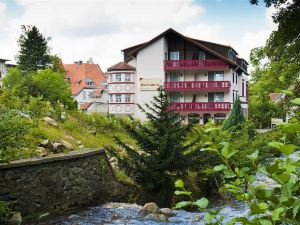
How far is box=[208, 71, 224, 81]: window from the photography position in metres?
49.2

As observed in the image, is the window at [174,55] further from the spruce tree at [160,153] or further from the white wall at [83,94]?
the spruce tree at [160,153]

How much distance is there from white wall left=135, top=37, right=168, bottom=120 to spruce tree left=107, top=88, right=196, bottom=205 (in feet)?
113

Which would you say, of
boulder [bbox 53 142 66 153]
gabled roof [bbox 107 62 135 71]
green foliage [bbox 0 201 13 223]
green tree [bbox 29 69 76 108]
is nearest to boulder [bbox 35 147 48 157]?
boulder [bbox 53 142 66 153]

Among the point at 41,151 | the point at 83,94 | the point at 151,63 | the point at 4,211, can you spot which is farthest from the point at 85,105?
the point at 4,211

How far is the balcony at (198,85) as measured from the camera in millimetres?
48566

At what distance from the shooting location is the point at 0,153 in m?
9.28

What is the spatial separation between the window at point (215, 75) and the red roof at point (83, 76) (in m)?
38.8

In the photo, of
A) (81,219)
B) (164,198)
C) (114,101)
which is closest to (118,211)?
(81,219)

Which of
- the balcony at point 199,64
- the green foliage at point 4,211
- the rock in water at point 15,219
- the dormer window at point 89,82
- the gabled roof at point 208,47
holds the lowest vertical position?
the rock in water at point 15,219

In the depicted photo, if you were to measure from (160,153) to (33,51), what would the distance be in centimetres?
6239

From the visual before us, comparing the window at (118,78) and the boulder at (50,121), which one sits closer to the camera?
the boulder at (50,121)

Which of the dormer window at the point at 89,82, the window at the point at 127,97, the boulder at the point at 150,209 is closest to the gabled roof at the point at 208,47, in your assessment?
the window at the point at 127,97

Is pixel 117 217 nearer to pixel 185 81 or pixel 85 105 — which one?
pixel 185 81

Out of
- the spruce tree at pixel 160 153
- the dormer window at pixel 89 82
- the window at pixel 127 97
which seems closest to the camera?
the spruce tree at pixel 160 153
